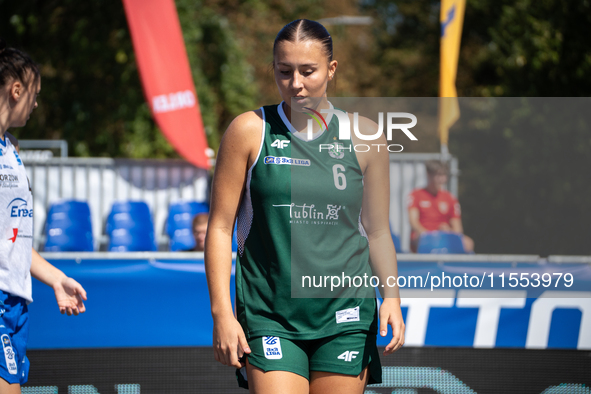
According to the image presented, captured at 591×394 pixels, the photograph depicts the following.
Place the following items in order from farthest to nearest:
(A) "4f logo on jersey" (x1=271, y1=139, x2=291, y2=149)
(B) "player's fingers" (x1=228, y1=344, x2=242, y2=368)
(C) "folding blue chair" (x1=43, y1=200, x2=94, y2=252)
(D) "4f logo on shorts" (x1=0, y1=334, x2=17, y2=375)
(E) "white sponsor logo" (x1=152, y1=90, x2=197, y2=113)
→ (E) "white sponsor logo" (x1=152, y1=90, x2=197, y2=113) → (C) "folding blue chair" (x1=43, y1=200, x2=94, y2=252) → (D) "4f logo on shorts" (x1=0, y1=334, x2=17, y2=375) → (A) "4f logo on jersey" (x1=271, y1=139, x2=291, y2=149) → (B) "player's fingers" (x1=228, y1=344, x2=242, y2=368)

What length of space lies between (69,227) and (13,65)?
5.92 m

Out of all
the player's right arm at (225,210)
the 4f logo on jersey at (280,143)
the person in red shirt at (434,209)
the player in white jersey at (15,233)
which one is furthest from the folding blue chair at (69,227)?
the 4f logo on jersey at (280,143)

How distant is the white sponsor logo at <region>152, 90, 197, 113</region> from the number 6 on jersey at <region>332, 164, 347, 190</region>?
7880 mm

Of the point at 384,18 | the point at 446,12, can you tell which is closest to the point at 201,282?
the point at 446,12

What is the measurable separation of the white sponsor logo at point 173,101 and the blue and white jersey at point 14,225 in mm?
7205

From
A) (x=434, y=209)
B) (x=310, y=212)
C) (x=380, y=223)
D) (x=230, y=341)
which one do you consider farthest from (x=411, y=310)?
(x=434, y=209)

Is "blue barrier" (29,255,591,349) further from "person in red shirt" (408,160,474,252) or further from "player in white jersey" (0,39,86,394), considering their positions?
"person in red shirt" (408,160,474,252)

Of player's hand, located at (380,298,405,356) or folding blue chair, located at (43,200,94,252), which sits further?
folding blue chair, located at (43,200,94,252)

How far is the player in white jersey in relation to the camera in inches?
96.3

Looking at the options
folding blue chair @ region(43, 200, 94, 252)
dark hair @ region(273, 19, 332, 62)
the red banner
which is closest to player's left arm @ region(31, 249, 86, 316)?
dark hair @ region(273, 19, 332, 62)

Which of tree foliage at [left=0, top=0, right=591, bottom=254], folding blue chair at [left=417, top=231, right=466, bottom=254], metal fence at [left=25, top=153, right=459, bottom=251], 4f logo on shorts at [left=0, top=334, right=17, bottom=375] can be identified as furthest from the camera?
metal fence at [left=25, top=153, right=459, bottom=251]

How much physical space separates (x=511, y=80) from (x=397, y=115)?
35.7 ft

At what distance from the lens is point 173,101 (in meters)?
9.74

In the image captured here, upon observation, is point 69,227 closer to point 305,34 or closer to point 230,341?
point 230,341
